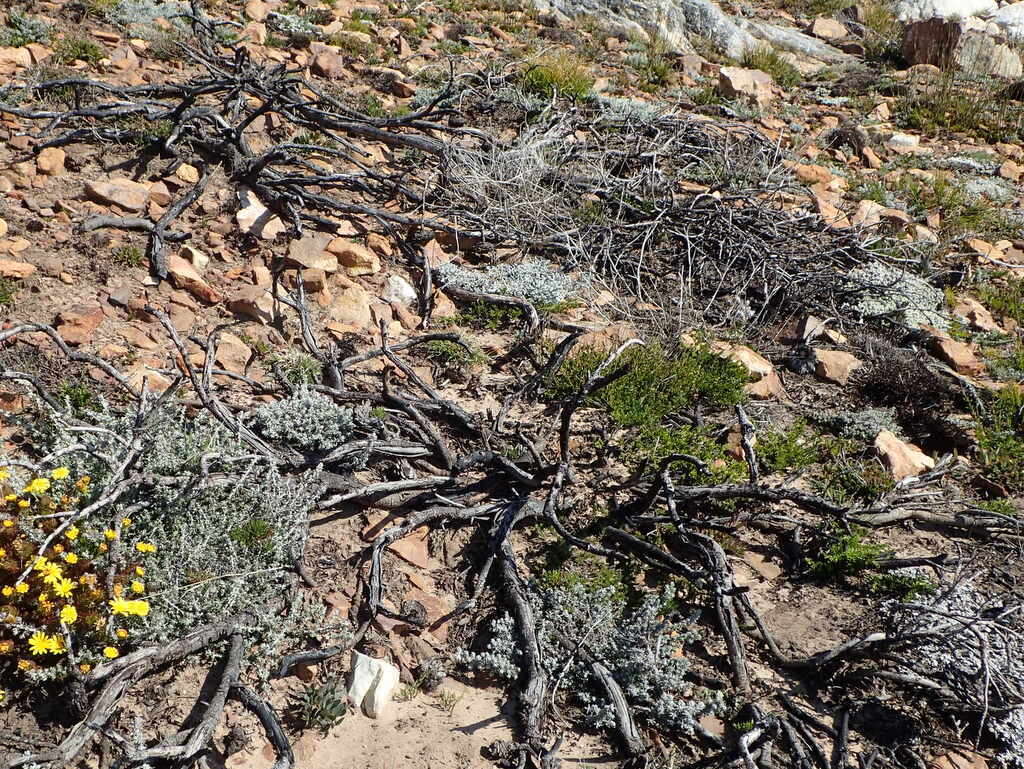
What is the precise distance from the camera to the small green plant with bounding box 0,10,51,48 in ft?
19.0

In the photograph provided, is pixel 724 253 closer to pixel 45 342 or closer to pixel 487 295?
pixel 487 295

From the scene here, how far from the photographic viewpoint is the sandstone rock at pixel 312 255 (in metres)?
4.62

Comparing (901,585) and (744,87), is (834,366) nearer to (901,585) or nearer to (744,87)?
(901,585)

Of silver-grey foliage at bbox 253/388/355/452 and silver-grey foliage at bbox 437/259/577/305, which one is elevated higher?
silver-grey foliage at bbox 437/259/577/305

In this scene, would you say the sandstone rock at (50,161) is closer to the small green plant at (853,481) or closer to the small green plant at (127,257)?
the small green plant at (127,257)

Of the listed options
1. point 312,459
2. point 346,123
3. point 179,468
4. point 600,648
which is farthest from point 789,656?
point 346,123

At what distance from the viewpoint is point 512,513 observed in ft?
11.0

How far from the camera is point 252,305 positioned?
14.1 ft

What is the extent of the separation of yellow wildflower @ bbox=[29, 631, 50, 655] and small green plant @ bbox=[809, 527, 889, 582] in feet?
9.26

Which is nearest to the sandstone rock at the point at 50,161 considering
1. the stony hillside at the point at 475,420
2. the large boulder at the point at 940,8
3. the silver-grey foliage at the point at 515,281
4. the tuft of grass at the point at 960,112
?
the stony hillside at the point at 475,420

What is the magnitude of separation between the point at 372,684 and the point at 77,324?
2.33 meters

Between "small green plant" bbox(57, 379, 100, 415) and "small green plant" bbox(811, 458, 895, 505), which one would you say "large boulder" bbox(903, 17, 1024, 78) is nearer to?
"small green plant" bbox(811, 458, 895, 505)

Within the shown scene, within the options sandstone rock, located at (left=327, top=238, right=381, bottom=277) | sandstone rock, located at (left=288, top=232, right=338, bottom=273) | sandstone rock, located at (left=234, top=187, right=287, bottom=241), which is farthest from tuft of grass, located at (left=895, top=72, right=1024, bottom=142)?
sandstone rock, located at (left=234, top=187, right=287, bottom=241)

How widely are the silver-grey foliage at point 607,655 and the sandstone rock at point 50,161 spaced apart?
12.5 ft
